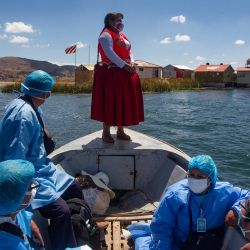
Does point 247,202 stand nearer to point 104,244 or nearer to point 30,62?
point 104,244

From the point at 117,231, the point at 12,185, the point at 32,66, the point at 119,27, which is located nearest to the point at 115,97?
the point at 119,27

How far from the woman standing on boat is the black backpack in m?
1.49

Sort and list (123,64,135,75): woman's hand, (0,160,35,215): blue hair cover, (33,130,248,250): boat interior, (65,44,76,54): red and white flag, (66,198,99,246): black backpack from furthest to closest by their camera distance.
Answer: (65,44,76,54): red and white flag, (123,64,135,75): woman's hand, (33,130,248,250): boat interior, (66,198,99,246): black backpack, (0,160,35,215): blue hair cover

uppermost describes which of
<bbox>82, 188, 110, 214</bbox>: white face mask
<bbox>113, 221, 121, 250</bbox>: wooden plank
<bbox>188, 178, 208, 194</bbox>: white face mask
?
<bbox>188, 178, 208, 194</bbox>: white face mask

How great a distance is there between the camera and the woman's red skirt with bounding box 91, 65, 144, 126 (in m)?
4.79

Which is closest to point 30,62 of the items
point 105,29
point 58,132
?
point 58,132

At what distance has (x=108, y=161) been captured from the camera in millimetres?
4801

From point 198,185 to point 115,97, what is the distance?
2137 mm

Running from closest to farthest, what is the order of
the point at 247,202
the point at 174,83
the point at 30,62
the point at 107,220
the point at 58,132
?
the point at 247,202 → the point at 107,220 → the point at 58,132 → the point at 174,83 → the point at 30,62

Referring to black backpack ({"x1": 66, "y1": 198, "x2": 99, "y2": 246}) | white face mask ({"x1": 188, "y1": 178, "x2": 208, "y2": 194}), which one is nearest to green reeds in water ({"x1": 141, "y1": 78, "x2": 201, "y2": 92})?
black backpack ({"x1": 66, "y1": 198, "x2": 99, "y2": 246})

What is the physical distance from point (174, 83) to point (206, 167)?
42.8m

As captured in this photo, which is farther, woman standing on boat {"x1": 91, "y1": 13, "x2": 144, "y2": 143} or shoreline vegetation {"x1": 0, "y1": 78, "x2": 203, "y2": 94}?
shoreline vegetation {"x1": 0, "y1": 78, "x2": 203, "y2": 94}

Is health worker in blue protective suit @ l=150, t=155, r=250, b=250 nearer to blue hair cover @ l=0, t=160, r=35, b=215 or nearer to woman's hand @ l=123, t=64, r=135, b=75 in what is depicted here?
blue hair cover @ l=0, t=160, r=35, b=215

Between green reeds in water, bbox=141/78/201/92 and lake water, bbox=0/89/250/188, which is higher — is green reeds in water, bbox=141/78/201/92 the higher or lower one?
the higher one
